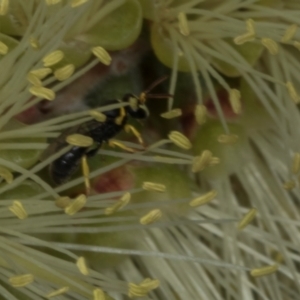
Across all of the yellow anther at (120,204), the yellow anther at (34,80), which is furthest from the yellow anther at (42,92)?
the yellow anther at (120,204)

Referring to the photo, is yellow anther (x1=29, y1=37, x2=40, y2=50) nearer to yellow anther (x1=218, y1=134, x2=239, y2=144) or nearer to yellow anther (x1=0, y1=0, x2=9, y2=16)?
yellow anther (x1=0, y1=0, x2=9, y2=16)

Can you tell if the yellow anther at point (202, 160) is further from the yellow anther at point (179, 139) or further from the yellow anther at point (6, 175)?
the yellow anther at point (6, 175)

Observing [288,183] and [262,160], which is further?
[262,160]

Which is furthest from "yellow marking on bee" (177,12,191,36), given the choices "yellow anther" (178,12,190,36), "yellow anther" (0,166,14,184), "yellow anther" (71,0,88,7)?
"yellow anther" (0,166,14,184)

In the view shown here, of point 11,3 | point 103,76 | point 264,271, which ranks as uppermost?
point 11,3

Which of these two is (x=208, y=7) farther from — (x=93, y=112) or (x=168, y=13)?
(x=93, y=112)

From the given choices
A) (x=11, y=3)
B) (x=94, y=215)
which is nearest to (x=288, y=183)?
(x=94, y=215)
